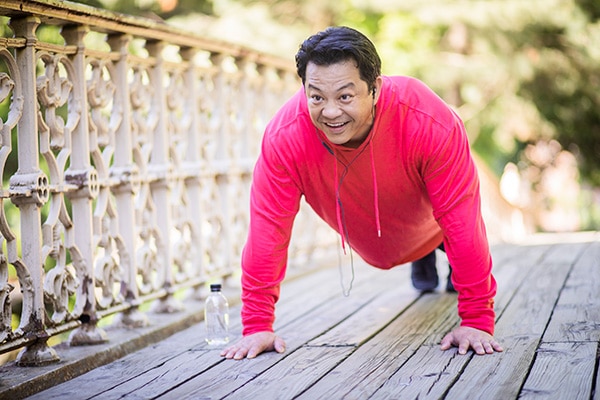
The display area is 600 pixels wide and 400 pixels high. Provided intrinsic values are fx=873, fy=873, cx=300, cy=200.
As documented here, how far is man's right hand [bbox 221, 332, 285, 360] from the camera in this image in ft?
10.2

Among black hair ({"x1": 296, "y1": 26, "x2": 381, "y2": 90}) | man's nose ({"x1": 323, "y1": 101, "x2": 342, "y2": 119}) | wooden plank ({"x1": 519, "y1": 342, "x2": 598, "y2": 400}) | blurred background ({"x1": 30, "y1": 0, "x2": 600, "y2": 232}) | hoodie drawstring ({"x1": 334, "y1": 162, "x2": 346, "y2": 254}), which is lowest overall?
wooden plank ({"x1": 519, "y1": 342, "x2": 598, "y2": 400})

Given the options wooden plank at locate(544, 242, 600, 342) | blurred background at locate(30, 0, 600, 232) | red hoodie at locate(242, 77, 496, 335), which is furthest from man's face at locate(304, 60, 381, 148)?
blurred background at locate(30, 0, 600, 232)

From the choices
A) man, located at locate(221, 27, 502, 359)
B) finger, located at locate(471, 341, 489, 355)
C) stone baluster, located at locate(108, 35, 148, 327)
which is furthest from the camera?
stone baluster, located at locate(108, 35, 148, 327)

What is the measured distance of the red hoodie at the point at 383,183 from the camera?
3002 millimetres

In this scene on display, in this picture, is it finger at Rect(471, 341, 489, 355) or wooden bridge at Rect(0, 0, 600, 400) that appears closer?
wooden bridge at Rect(0, 0, 600, 400)

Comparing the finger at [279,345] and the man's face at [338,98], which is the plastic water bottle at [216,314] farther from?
the man's face at [338,98]

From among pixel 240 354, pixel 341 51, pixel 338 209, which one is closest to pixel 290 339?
pixel 240 354

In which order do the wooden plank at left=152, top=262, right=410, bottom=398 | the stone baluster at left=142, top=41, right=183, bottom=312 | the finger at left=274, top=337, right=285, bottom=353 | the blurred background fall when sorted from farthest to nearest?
1. the blurred background
2. the stone baluster at left=142, top=41, right=183, bottom=312
3. the finger at left=274, top=337, right=285, bottom=353
4. the wooden plank at left=152, top=262, right=410, bottom=398

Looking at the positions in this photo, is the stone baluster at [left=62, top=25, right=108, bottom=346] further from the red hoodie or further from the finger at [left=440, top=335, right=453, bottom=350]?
the finger at [left=440, top=335, right=453, bottom=350]

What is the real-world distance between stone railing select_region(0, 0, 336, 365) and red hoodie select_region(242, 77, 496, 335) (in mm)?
667

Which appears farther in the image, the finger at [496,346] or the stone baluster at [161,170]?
the stone baluster at [161,170]

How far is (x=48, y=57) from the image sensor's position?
10.1 feet

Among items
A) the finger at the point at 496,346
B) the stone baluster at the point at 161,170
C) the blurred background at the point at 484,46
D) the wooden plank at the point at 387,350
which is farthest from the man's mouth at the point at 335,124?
the blurred background at the point at 484,46

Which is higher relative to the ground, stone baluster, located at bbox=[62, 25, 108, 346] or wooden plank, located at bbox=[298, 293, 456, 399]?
stone baluster, located at bbox=[62, 25, 108, 346]
